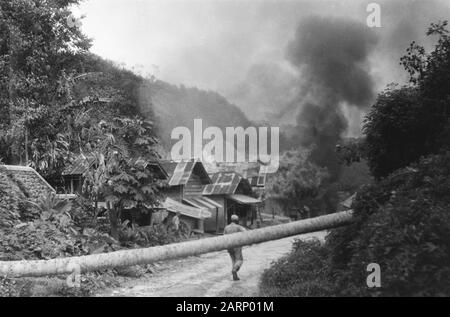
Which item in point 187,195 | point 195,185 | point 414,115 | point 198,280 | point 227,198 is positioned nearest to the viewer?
point 198,280

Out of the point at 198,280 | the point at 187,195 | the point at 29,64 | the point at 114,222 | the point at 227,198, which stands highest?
the point at 29,64

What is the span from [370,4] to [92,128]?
749 centimetres

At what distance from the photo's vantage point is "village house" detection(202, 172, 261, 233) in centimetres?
2164

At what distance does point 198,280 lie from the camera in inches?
327

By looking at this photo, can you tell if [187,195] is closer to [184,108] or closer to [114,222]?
[184,108]

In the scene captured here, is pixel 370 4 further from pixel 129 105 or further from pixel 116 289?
pixel 116 289

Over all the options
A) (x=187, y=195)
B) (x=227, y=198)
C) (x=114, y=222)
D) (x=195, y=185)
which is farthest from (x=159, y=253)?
(x=227, y=198)

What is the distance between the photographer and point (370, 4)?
30.7 ft

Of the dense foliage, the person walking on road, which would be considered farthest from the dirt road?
the dense foliage

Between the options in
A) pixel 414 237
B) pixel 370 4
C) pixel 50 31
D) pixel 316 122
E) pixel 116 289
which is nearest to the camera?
pixel 414 237

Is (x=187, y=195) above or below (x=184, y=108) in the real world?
below

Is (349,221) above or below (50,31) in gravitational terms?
below

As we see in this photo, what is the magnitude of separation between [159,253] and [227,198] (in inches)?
613

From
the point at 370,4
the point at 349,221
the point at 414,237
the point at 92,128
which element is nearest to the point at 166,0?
the point at 92,128
